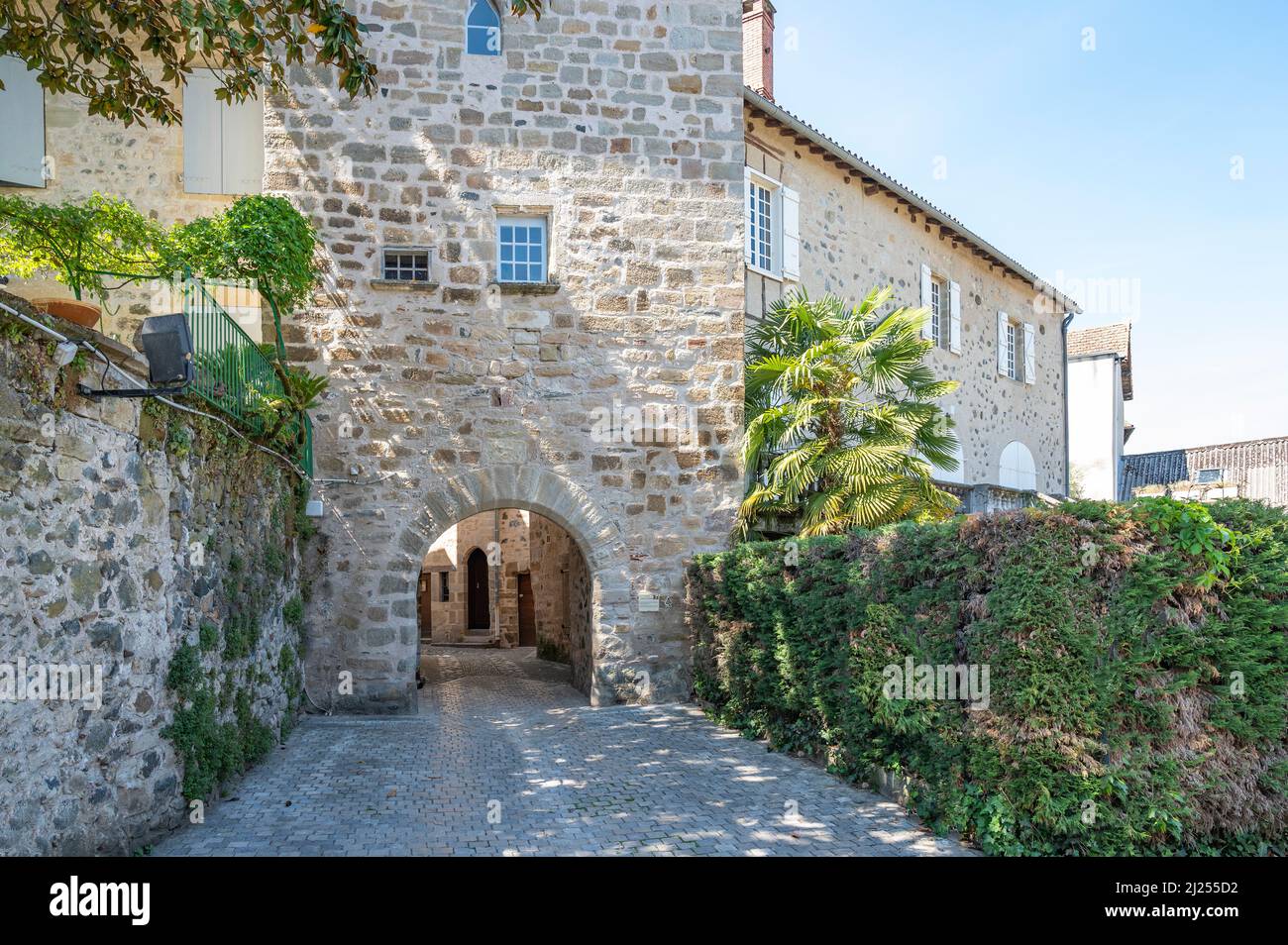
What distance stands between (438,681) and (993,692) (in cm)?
939

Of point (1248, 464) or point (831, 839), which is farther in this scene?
point (1248, 464)

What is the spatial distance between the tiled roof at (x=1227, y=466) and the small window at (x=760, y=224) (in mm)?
15616

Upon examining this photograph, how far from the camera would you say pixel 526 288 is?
34.0ft

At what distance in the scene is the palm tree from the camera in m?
9.26

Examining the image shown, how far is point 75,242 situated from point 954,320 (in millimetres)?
14559

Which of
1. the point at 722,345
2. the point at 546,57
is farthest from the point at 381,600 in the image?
the point at 546,57

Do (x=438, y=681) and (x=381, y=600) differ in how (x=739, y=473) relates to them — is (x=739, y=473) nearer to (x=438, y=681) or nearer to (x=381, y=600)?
(x=381, y=600)

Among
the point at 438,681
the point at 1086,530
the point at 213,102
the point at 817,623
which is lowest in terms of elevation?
the point at 438,681

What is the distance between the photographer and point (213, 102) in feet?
34.6

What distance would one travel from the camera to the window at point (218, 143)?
10484 mm

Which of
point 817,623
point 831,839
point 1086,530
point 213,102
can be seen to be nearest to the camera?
point 1086,530

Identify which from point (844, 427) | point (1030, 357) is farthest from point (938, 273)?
point (844, 427)

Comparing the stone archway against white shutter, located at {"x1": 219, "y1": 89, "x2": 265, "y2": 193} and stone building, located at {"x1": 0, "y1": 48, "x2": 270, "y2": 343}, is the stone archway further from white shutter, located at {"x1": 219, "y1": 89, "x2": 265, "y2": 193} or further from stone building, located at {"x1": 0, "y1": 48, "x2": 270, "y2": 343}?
white shutter, located at {"x1": 219, "y1": 89, "x2": 265, "y2": 193}

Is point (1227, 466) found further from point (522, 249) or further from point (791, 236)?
point (522, 249)
